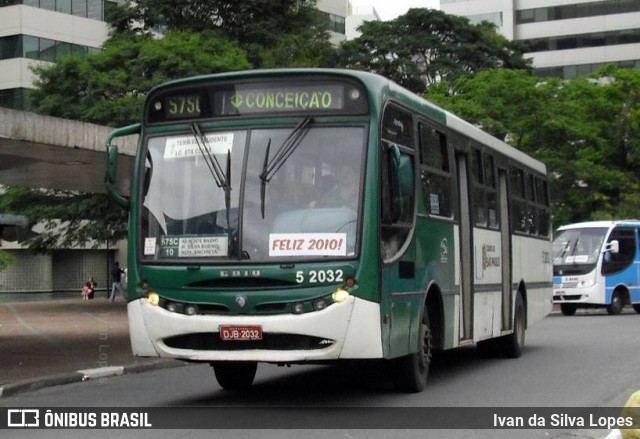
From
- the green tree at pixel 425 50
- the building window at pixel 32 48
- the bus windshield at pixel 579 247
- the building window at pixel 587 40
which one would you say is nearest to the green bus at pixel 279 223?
the bus windshield at pixel 579 247

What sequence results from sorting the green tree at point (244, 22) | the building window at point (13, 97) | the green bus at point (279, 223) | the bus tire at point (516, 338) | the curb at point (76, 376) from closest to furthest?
1. the green bus at point (279, 223)
2. the curb at point (76, 376)
3. the bus tire at point (516, 338)
4. the green tree at point (244, 22)
5. the building window at point (13, 97)

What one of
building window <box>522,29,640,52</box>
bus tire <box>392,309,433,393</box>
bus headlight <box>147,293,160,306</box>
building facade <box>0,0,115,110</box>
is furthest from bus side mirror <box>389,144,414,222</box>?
building window <box>522,29,640,52</box>

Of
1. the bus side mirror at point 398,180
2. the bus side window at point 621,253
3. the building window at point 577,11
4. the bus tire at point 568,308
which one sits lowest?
the bus tire at point 568,308

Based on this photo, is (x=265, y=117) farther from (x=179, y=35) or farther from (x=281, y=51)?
(x=281, y=51)

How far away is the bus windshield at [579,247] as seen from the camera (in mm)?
32688

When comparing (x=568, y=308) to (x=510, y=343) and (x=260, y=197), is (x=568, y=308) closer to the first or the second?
(x=510, y=343)

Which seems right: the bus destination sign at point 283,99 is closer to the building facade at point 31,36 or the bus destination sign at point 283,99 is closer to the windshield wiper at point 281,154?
the windshield wiper at point 281,154

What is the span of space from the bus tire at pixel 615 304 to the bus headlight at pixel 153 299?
24.0 meters

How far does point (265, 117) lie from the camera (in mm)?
10938

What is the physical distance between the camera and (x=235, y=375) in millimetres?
13016

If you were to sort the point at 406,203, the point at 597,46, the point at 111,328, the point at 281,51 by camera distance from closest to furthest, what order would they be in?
the point at 406,203, the point at 111,328, the point at 281,51, the point at 597,46

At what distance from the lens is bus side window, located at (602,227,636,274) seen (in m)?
32.7

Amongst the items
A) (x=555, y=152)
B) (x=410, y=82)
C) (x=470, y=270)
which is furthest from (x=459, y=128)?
(x=410, y=82)

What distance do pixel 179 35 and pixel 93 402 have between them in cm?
3075
